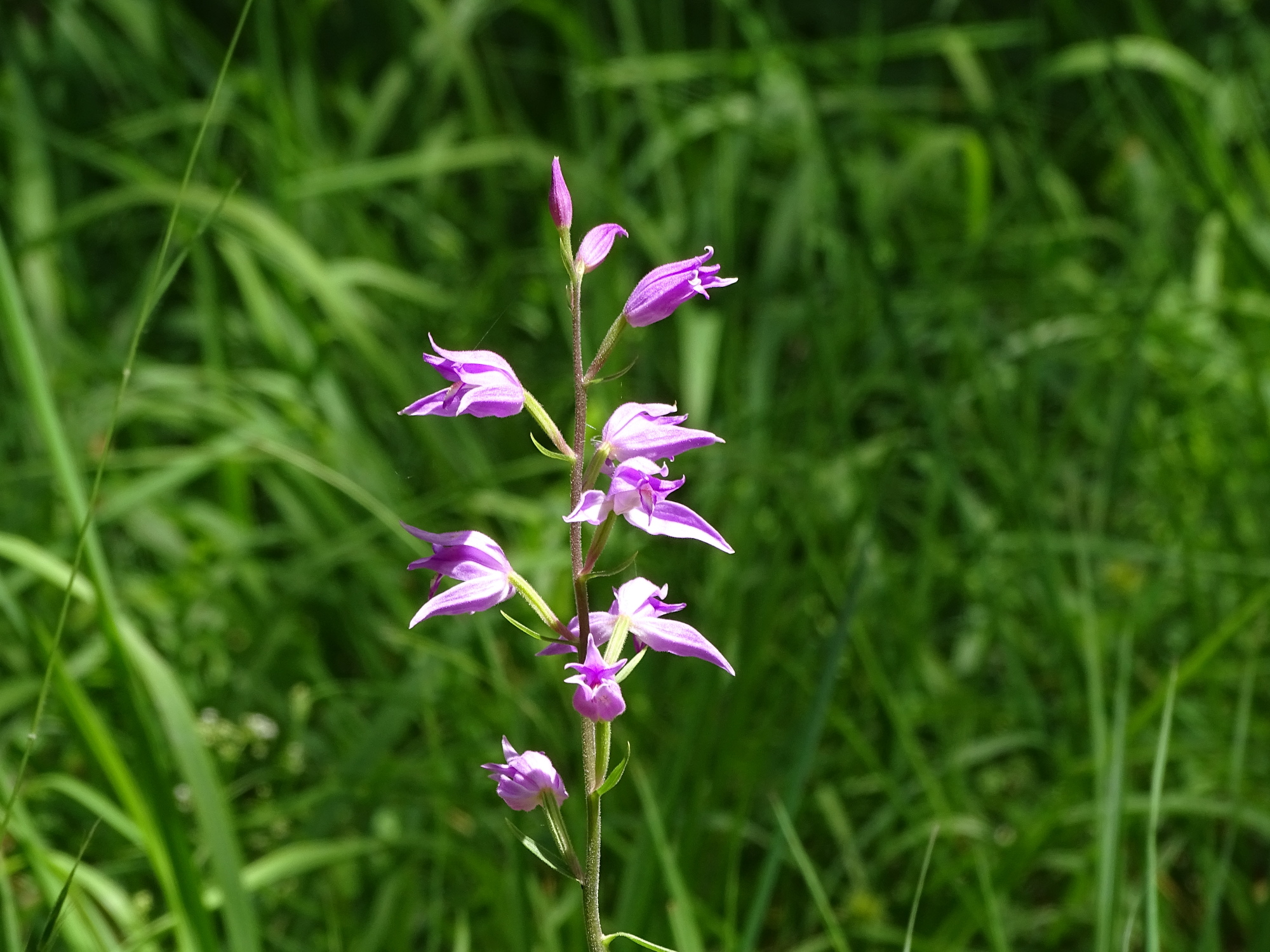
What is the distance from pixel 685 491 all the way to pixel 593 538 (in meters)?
1.85

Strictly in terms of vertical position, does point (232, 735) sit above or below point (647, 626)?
below

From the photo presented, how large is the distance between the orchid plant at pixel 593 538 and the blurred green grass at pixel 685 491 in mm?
378

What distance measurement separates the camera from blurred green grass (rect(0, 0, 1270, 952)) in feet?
6.59

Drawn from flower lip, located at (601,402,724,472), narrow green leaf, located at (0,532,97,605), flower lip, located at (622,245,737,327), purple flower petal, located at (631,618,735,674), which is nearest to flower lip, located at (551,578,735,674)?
purple flower petal, located at (631,618,735,674)

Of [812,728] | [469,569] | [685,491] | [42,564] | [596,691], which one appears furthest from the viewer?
[685,491]

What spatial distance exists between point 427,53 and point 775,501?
208 cm

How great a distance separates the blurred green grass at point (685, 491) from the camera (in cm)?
201

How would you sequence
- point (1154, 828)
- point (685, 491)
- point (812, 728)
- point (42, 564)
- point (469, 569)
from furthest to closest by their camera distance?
point (685, 491), point (42, 564), point (812, 728), point (1154, 828), point (469, 569)

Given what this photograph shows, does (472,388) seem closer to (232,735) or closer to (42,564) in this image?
(42,564)

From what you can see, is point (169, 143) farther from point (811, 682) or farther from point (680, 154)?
point (811, 682)

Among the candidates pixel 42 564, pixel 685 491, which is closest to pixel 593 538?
pixel 42 564

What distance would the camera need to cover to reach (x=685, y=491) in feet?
9.55

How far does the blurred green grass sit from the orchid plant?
38 centimetres

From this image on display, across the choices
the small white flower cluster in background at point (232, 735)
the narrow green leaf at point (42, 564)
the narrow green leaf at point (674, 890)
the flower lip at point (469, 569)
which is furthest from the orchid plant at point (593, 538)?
the small white flower cluster in background at point (232, 735)
